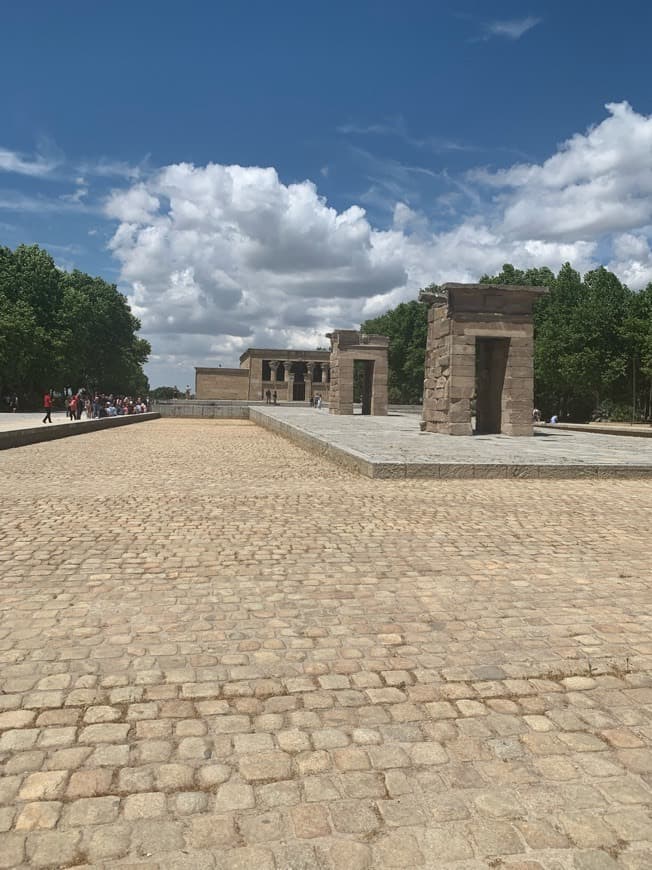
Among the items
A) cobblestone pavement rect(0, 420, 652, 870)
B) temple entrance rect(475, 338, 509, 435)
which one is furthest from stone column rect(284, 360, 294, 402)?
cobblestone pavement rect(0, 420, 652, 870)

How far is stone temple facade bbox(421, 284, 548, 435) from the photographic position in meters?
19.3

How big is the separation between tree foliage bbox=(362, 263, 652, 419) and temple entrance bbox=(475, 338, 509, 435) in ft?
63.6

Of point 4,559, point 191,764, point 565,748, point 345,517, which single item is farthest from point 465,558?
point 4,559

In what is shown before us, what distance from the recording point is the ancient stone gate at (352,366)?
36500 millimetres

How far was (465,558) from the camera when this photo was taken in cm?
555

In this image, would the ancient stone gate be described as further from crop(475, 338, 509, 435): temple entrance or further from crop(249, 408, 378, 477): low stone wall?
crop(475, 338, 509, 435): temple entrance

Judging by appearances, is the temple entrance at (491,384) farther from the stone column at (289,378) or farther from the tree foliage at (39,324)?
the stone column at (289,378)

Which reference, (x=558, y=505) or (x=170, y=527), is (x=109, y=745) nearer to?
(x=170, y=527)

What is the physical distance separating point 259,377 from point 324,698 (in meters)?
70.1

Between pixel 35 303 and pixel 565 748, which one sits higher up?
pixel 35 303

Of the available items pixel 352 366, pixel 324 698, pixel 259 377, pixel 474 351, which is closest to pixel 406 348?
pixel 259 377

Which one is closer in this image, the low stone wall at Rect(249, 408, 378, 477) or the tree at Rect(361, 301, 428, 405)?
the low stone wall at Rect(249, 408, 378, 477)

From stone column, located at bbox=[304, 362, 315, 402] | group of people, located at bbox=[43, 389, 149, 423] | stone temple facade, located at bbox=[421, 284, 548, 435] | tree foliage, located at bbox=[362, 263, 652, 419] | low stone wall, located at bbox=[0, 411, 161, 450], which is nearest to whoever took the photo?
low stone wall, located at bbox=[0, 411, 161, 450]

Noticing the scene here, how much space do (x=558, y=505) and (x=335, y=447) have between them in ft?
19.7
